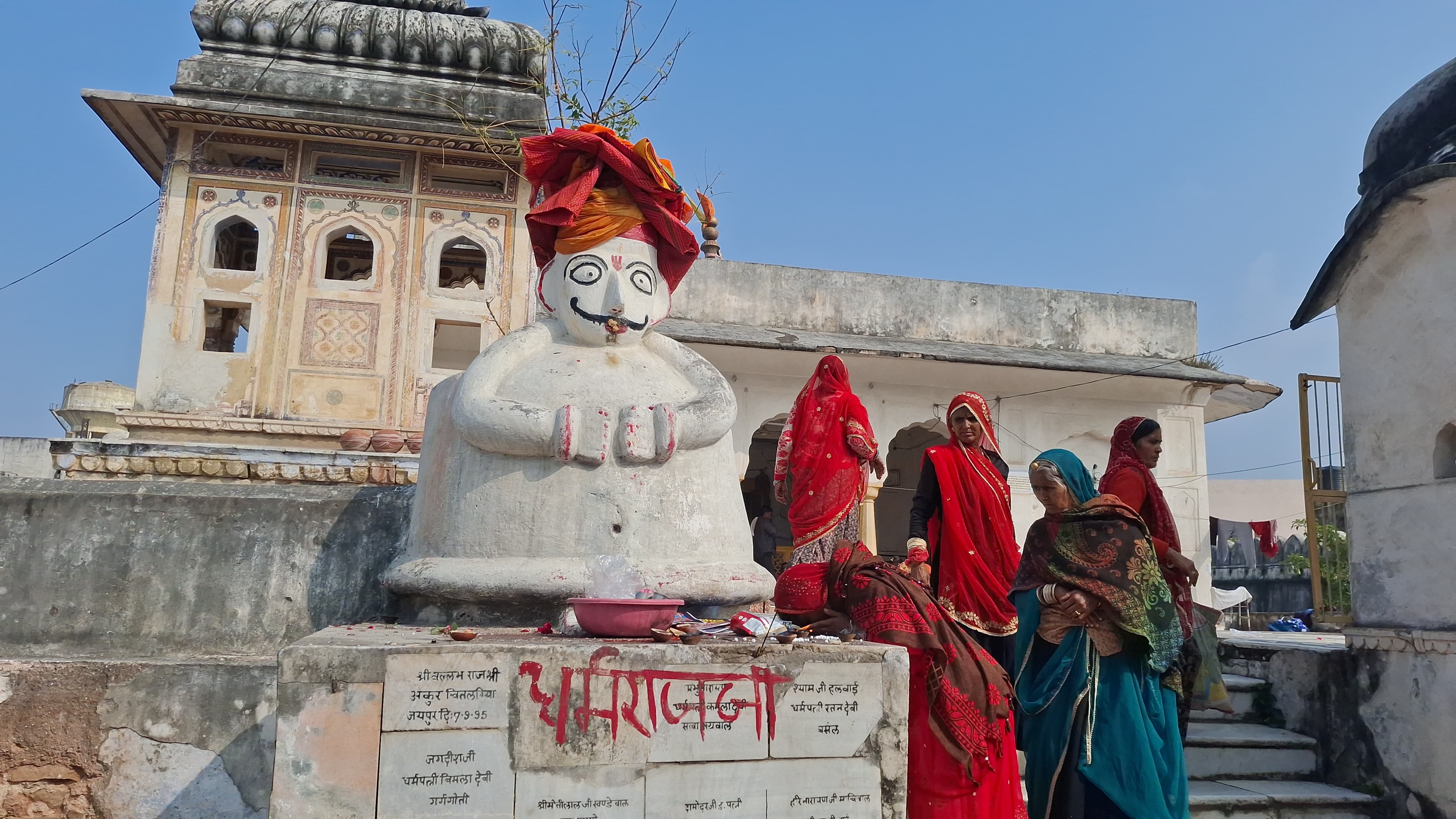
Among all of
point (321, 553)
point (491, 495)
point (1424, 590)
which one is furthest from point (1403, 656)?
point (321, 553)

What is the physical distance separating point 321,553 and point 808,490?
2.43 m

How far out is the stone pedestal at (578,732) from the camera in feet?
9.14

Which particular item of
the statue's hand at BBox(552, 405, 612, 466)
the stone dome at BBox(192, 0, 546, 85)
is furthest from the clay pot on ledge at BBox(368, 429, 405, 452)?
the statue's hand at BBox(552, 405, 612, 466)

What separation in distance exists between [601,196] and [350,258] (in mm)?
12538

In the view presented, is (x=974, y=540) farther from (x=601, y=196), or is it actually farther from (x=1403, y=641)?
(x=601, y=196)

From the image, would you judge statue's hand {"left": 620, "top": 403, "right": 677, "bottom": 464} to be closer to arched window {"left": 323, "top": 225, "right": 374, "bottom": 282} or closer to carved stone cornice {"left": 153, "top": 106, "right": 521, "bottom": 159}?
carved stone cornice {"left": 153, "top": 106, "right": 521, "bottom": 159}

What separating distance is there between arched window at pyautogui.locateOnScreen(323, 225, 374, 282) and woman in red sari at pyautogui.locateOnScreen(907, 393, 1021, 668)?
464 inches

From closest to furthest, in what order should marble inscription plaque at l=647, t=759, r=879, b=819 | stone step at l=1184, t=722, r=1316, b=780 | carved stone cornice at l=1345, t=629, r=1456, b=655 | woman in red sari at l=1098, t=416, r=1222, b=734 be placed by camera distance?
1. marble inscription plaque at l=647, t=759, r=879, b=819
2. woman in red sari at l=1098, t=416, r=1222, b=734
3. carved stone cornice at l=1345, t=629, r=1456, b=655
4. stone step at l=1184, t=722, r=1316, b=780

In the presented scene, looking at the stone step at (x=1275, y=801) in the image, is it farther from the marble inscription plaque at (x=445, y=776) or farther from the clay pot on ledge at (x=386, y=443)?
the clay pot on ledge at (x=386, y=443)

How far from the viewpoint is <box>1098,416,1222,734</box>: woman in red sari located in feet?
15.2

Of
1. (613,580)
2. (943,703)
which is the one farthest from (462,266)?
(943,703)

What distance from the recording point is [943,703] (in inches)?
141

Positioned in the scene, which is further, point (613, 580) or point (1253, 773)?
point (1253, 773)

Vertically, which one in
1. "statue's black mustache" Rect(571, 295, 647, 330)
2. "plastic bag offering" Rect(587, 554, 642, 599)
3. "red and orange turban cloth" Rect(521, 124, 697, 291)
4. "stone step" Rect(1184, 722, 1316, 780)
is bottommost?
"stone step" Rect(1184, 722, 1316, 780)
